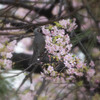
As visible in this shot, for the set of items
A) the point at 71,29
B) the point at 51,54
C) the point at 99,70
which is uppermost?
the point at 71,29

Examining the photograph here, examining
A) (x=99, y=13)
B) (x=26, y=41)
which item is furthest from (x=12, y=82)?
(x=26, y=41)

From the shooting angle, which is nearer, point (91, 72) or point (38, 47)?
point (38, 47)

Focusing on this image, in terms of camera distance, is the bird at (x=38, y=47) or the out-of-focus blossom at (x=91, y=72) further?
the out-of-focus blossom at (x=91, y=72)

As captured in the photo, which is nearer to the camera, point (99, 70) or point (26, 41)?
point (99, 70)

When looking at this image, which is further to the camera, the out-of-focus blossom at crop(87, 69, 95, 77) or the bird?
the out-of-focus blossom at crop(87, 69, 95, 77)

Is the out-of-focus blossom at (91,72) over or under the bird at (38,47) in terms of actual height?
under

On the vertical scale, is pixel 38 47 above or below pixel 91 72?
above

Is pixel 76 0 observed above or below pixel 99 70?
above

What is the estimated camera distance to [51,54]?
123cm

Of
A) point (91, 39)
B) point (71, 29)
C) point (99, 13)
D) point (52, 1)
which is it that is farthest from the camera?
point (99, 13)

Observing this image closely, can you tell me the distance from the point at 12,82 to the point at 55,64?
0.81 m

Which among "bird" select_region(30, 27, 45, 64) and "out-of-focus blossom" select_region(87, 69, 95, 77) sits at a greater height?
"bird" select_region(30, 27, 45, 64)

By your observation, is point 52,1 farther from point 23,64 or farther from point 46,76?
point 46,76

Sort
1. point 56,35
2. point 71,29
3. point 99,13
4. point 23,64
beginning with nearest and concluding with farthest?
point 56,35, point 71,29, point 23,64, point 99,13
